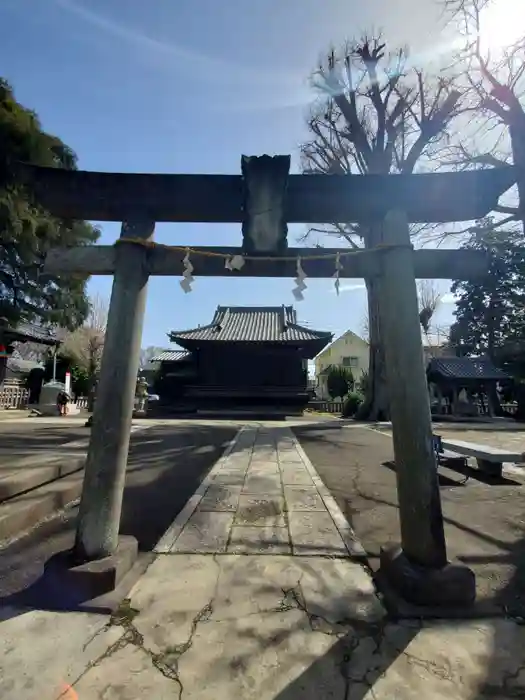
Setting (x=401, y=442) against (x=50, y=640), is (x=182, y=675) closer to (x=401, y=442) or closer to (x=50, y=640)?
(x=50, y=640)

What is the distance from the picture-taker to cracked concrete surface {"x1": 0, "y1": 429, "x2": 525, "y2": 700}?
186 centimetres

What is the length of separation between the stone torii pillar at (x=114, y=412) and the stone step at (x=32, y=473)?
204cm

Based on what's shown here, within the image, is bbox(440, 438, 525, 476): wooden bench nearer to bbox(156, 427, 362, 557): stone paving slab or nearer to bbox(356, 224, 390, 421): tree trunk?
bbox(156, 427, 362, 557): stone paving slab

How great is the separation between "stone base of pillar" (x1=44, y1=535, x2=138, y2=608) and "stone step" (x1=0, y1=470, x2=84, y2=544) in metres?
1.34

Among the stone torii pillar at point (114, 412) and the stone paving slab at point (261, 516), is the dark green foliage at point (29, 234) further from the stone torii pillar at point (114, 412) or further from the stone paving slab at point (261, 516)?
the stone torii pillar at point (114, 412)

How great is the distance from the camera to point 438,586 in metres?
2.52

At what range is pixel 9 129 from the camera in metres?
15.8

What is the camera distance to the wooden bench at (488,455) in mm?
5984

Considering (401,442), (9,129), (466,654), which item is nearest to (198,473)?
(401,442)

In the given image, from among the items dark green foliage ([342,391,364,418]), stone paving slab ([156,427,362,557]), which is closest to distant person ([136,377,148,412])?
dark green foliage ([342,391,364,418])

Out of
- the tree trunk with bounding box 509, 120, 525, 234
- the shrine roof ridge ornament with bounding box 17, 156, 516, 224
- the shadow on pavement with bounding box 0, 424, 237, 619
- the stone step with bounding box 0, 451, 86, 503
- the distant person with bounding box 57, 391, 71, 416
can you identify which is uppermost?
the tree trunk with bounding box 509, 120, 525, 234

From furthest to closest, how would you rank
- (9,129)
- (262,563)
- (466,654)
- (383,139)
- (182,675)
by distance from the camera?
(383,139) < (9,129) < (262,563) < (466,654) < (182,675)

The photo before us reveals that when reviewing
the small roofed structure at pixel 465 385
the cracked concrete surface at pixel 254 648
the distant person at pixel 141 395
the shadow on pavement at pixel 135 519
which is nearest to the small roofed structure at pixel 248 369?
the distant person at pixel 141 395

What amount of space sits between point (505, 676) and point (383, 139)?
20767 mm
